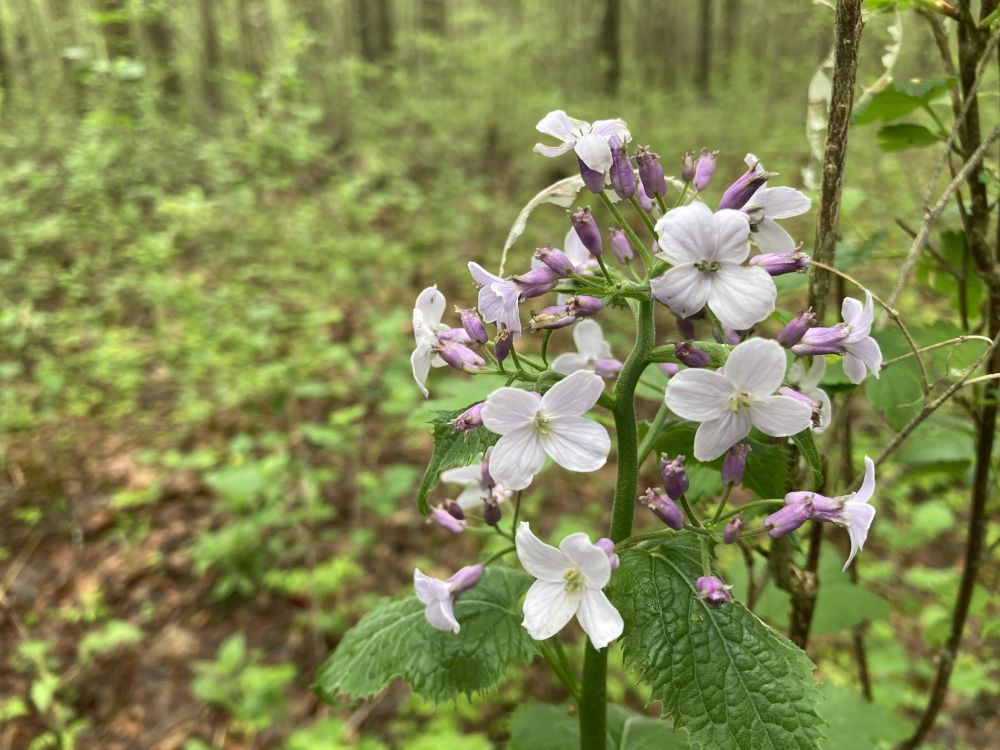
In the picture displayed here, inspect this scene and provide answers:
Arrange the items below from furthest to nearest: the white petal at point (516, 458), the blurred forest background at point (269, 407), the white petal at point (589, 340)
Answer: the blurred forest background at point (269, 407) → the white petal at point (589, 340) → the white petal at point (516, 458)

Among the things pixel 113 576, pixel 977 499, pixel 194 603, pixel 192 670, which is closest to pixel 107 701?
pixel 192 670

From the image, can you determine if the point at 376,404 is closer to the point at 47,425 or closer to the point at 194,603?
the point at 194,603

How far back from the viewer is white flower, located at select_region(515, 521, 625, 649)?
106 cm

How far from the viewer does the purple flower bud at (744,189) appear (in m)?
1.15

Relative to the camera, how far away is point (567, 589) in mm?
1130

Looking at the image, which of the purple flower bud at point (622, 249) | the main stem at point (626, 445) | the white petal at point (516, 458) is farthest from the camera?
the purple flower bud at point (622, 249)

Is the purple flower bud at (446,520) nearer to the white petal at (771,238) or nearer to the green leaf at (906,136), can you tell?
the white petal at (771,238)

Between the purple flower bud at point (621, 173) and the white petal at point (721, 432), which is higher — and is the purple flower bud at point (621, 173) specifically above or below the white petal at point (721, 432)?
above

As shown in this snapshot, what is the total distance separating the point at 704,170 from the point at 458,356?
60 centimetres

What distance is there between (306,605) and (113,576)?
133 centimetres

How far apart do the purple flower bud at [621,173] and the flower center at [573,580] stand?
0.68 m

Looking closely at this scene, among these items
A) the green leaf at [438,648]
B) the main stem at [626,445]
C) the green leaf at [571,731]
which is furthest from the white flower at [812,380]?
the green leaf at [571,731]

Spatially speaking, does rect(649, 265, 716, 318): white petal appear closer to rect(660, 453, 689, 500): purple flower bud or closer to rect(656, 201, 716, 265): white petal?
rect(656, 201, 716, 265): white petal

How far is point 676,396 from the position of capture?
3.35 ft
